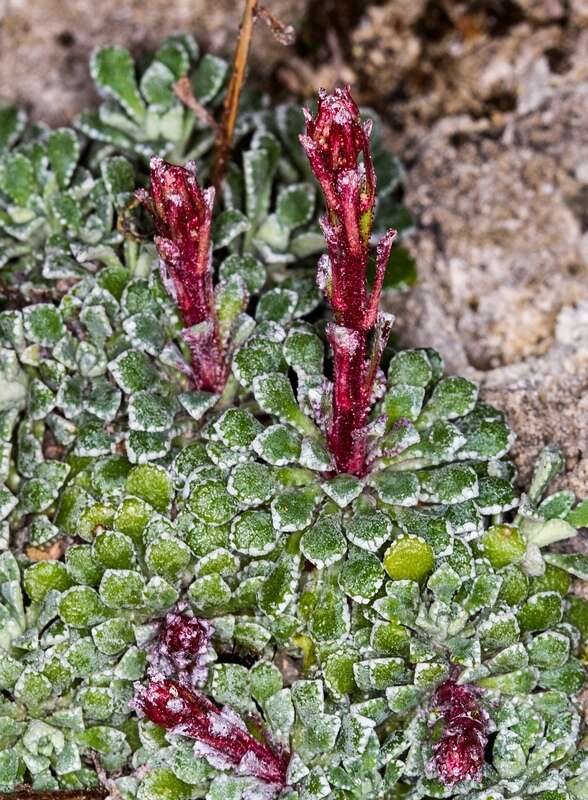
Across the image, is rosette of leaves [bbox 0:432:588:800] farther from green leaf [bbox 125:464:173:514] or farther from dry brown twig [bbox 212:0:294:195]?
dry brown twig [bbox 212:0:294:195]

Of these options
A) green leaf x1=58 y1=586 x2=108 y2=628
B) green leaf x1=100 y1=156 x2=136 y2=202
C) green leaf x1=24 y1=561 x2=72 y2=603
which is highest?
green leaf x1=100 y1=156 x2=136 y2=202

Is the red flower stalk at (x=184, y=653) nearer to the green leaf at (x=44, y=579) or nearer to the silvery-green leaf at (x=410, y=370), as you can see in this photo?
the green leaf at (x=44, y=579)

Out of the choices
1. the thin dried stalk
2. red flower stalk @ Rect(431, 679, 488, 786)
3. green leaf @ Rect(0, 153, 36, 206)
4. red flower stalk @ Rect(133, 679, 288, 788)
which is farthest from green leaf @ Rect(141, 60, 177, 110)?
red flower stalk @ Rect(431, 679, 488, 786)

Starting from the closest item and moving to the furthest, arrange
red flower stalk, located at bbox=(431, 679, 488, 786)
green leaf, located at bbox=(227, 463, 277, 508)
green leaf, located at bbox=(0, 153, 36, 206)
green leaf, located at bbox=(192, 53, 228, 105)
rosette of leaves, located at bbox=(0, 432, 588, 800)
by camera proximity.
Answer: red flower stalk, located at bbox=(431, 679, 488, 786) < rosette of leaves, located at bbox=(0, 432, 588, 800) < green leaf, located at bbox=(227, 463, 277, 508) < green leaf, located at bbox=(0, 153, 36, 206) < green leaf, located at bbox=(192, 53, 228, 105)

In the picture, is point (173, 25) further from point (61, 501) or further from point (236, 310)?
point (61, 501)

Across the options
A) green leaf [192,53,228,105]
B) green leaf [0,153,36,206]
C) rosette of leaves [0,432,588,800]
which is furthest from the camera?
green leaf [192,53,228,105]

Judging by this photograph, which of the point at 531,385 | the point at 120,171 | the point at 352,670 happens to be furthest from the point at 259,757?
the point at 120,171

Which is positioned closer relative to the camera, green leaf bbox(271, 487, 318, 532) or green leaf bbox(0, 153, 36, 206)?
green leaf bbox(271, 487, 318, 532)
